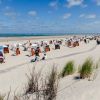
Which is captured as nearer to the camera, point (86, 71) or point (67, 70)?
point (86, 71)

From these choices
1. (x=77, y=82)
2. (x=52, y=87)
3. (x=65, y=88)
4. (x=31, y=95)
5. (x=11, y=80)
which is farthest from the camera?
(x=11, y=80)

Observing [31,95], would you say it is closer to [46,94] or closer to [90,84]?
[46,94]

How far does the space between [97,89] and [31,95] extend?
1.69 meters

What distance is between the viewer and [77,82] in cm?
803

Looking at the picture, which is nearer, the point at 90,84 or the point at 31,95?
the point at 31,95

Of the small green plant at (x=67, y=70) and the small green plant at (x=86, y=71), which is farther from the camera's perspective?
the small green plant at (x=67, y=70)

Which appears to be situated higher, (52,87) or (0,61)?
(52,87)

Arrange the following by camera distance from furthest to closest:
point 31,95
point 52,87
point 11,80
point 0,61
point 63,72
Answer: point 0,61, point 11,80, point 63,72, point 31,95, point 52,87

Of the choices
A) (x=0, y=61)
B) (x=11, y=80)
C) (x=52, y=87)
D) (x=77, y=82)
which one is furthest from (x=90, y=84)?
(x=0, y=61)

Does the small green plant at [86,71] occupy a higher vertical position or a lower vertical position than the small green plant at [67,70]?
higher

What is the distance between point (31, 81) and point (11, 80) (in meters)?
3.79

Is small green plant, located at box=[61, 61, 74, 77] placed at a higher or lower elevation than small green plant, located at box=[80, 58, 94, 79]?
lower

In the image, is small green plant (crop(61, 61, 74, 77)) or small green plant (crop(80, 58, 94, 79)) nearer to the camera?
small green plant (crop(80, 58, 94, 79))

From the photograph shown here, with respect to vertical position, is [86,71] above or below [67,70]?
above
